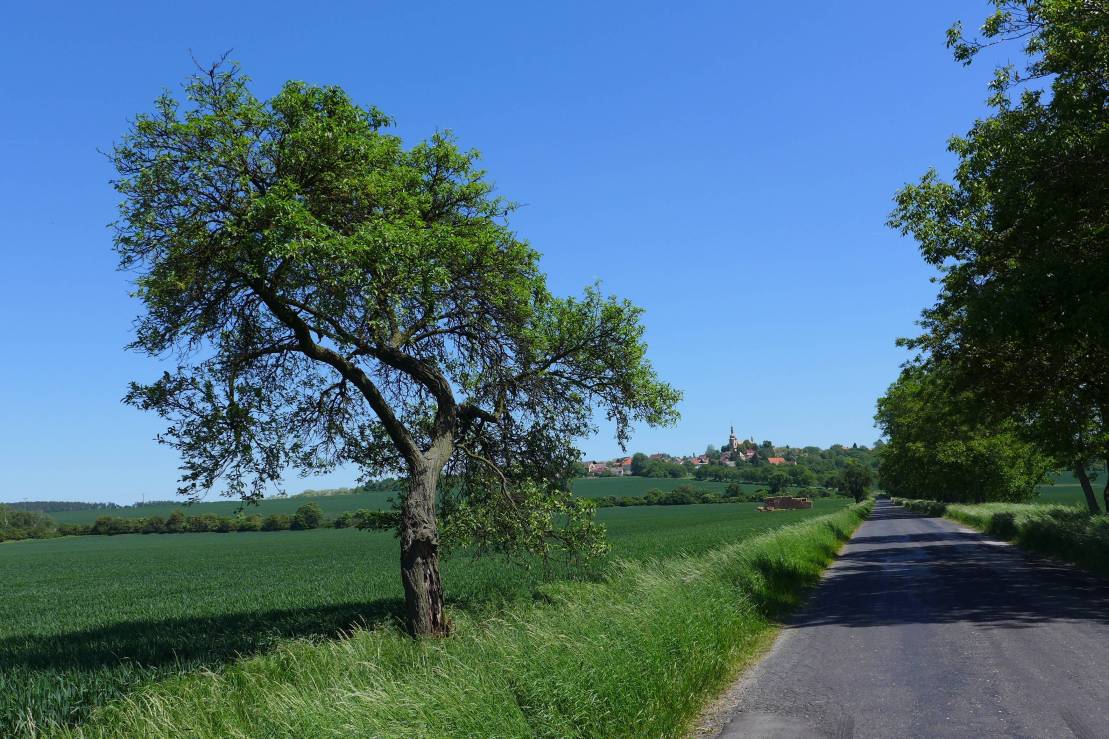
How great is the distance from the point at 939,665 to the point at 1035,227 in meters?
10.5

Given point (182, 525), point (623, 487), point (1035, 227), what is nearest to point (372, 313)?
point (1035, 227)

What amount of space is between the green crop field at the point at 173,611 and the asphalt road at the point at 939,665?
6867 millimetres

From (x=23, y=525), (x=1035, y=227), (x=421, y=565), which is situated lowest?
(x=23, y=525)

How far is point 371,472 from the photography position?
50.7 feet

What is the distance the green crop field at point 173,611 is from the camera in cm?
1091

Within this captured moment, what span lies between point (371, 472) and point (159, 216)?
6.85m

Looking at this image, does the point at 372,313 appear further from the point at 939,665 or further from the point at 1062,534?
the point at 1062,534

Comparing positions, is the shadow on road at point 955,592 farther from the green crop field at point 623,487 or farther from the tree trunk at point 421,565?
the green crop field at point 623,487

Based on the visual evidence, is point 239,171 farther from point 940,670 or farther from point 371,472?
point 940,670

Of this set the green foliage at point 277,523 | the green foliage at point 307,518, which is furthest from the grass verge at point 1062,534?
the green foliage at point 277,523

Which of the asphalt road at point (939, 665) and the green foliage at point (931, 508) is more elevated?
the asphalt road at point (939, 665)

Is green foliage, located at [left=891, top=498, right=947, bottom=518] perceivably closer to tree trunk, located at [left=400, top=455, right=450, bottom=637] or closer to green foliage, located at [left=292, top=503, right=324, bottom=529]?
tree trunk, located at [left=400, top=455, right=450, bottom=637]

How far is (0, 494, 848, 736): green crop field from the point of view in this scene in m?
10.9

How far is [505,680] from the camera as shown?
21.4ft
